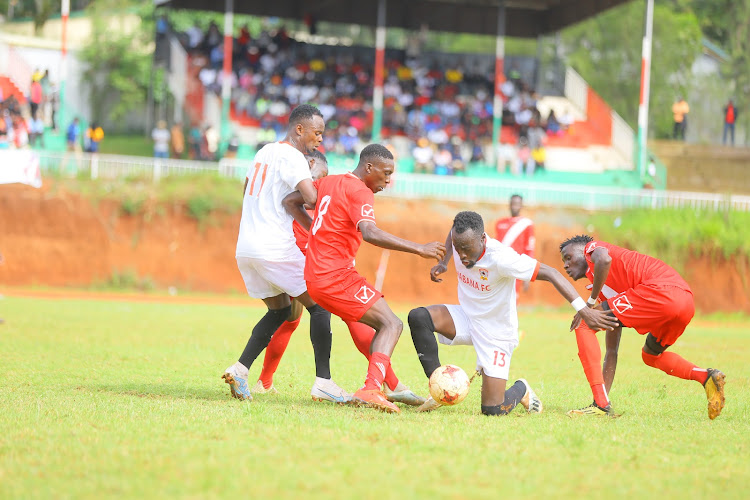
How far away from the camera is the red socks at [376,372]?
7.01 m

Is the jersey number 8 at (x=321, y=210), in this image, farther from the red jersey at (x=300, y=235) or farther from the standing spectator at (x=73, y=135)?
the standing spectator at (x=73, y=135)

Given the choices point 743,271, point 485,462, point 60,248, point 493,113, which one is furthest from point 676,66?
A: point 485,462

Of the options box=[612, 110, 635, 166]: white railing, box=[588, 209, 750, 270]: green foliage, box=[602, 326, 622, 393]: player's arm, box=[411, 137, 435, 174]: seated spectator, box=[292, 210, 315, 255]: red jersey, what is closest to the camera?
Result: box=[602, 326, 622, 393]: player's arm

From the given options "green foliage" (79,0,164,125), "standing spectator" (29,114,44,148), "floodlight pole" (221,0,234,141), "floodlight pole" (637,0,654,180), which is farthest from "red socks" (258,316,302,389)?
"green foliage" (79,0,164,125)

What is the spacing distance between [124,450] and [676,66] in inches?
→ 1711

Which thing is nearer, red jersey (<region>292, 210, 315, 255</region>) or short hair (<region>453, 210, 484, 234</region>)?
short hair (<region>453, 210, 484, 234</region>)

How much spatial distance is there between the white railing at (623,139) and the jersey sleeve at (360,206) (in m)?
24.1

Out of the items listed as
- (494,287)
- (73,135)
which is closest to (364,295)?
(494,287)

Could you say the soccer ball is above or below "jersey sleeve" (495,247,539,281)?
below

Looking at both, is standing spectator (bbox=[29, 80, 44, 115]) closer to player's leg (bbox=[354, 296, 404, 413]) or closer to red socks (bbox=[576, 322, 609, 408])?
player's leg (bbox=[354, 296, 404, 413])

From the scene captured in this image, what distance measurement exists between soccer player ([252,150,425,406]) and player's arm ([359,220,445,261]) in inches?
45.0

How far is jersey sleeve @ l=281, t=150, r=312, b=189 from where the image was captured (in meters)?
7.43

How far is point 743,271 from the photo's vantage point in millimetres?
22609

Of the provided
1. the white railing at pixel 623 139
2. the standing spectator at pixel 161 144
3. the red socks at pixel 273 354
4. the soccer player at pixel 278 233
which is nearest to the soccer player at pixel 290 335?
the red socks at pixel 273 354
